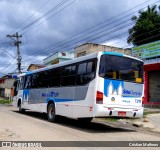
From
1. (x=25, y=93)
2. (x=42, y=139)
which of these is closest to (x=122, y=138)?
(x=42, y=139)

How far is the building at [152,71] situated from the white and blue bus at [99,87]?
508 inches

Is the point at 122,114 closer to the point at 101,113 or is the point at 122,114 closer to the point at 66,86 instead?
the point at 101,113

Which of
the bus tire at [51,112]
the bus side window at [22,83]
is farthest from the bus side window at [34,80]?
the bus tire at [51,112]

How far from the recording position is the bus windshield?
12.4 m

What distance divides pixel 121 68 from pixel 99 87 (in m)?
1.42

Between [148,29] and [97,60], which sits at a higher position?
[148,29]

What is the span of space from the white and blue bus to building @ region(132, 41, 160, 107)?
12.9m

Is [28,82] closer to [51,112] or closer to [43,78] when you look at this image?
[43,78]

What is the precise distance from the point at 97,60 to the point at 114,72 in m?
0.89

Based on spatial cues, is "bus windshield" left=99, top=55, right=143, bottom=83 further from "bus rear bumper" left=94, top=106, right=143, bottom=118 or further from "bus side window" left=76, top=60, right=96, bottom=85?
"bus rear bumper" left=94, top=106, right=143, bottom=118

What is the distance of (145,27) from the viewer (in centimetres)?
4009

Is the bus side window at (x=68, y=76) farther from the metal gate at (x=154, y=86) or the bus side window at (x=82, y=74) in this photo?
the metal gate at (x=154, y=86)

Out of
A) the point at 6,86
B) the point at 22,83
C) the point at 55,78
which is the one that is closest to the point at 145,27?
the point at 22,83

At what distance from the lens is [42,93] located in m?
17.7
